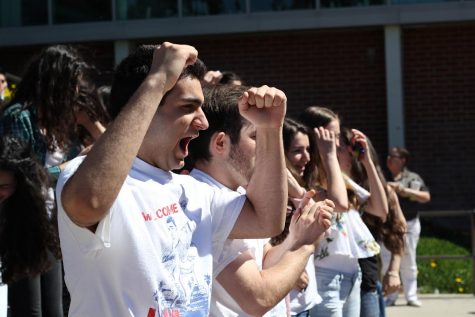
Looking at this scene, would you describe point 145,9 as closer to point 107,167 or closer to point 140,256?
point 140,256

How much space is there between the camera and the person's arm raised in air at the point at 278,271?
10.2 feet

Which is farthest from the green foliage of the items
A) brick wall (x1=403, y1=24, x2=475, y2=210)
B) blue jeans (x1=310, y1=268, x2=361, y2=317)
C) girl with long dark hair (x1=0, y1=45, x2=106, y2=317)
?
girl with long dark hair (x1=0, y1=45, x2=106, y2=317)

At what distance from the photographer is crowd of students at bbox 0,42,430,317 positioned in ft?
7.93

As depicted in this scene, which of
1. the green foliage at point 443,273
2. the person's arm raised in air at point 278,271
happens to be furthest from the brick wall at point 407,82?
the person's arm raised in air at point 278,271

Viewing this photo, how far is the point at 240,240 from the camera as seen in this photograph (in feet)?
10.5

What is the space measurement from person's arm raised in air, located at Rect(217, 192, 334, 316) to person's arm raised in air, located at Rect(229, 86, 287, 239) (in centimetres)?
17

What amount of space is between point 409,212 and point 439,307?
152cm

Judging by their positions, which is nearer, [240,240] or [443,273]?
[240,240]

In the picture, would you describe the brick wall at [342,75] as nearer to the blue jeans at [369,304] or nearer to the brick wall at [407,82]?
the brick wall at [407,82]

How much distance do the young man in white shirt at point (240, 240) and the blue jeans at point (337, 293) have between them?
1.94m

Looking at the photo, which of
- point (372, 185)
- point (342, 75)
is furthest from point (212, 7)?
point (372, 185)

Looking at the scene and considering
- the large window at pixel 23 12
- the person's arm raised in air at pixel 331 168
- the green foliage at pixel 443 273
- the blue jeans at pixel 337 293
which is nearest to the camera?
the person's arm raised in air at pixel 331 168

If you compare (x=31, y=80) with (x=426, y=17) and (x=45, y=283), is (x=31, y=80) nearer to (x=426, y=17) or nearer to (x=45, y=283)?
(x=45, y=283)

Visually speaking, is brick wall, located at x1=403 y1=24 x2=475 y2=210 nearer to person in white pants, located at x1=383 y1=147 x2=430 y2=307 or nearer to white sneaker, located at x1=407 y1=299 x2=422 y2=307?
person in white pants, located at x1=383 y1=147 x2=430 y2=307
